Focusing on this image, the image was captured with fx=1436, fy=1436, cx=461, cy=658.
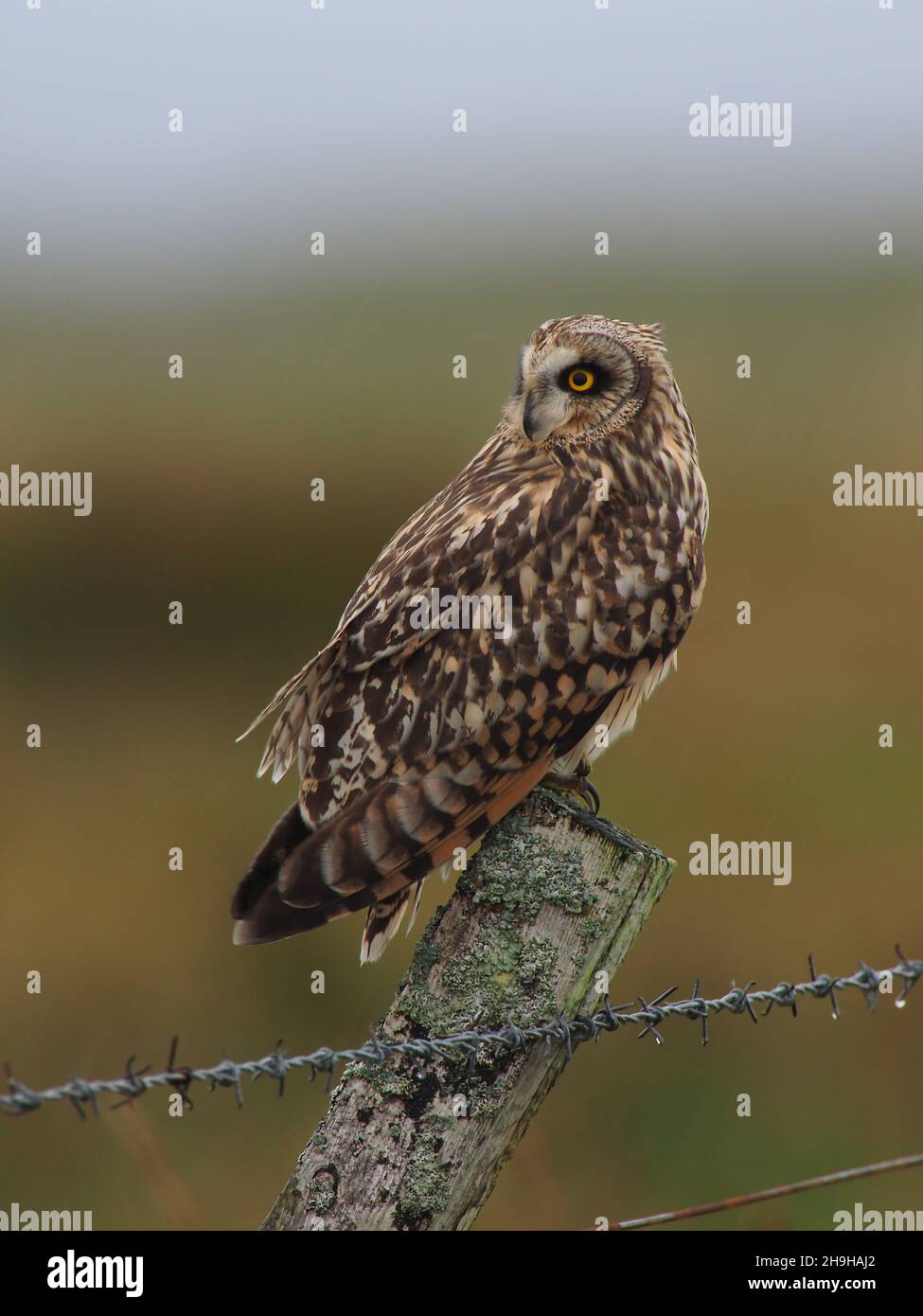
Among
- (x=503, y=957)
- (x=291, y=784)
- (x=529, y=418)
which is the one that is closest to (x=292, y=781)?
(x=291, y=784)

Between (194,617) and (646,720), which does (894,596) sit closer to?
(646,720)

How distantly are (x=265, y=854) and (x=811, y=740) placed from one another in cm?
703

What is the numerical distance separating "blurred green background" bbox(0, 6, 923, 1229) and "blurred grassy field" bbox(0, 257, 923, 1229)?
24 millimetres

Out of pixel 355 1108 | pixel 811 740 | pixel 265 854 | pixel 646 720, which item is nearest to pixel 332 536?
pixel 646 720

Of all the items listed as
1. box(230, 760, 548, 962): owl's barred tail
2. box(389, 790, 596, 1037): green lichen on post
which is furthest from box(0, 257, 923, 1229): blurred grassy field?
box(389, 790, 596, 1037): green lichen on post

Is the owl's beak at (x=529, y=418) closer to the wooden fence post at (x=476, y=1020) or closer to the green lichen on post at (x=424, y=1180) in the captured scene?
the wooden fence post at (x=476, y=1020)

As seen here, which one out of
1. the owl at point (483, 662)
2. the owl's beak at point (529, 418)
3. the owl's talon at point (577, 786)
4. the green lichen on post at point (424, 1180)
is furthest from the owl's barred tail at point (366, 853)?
the owl's beak at point (529, 418)

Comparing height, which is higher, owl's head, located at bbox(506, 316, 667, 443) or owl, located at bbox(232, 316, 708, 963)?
owl's head, located at bbox(506, 316, 667, 443)

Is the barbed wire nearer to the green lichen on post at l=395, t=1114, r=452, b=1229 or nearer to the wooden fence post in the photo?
the wooden fence post

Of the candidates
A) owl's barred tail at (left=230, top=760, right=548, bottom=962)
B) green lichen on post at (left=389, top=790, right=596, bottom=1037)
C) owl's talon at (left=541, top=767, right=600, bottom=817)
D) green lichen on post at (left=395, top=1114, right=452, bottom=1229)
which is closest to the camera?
green lichen on post at (left=395, top=1114, right=452, bottom=1229)

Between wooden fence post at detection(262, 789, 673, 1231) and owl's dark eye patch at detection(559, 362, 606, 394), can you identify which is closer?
wooden fence post at detection(262, 789, 673, 1231)

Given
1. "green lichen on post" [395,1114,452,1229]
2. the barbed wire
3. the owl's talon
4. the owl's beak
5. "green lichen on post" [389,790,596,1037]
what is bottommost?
"green lichen on post" [395,1114,452,1229]

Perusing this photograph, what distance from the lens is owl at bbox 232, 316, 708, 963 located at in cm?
392

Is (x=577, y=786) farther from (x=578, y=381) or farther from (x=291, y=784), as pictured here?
(x=291, y=784)
